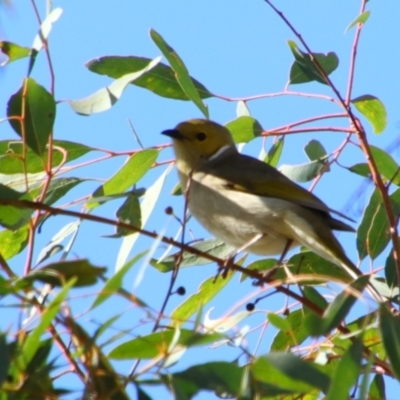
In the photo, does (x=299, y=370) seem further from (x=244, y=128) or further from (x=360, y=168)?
(x=360, y=168)

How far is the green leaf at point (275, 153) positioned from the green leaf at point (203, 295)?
62 centimetres

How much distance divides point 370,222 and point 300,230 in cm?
43

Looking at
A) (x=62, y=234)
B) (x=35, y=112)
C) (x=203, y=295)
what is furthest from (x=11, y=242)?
(x=35, y=112)

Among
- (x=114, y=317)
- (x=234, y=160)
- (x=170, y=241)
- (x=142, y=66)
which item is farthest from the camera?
(x=234, y=160)

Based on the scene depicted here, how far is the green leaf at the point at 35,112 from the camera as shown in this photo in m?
2.83

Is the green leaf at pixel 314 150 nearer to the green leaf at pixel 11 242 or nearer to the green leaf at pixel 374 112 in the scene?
the green leaf at pixel 374 112

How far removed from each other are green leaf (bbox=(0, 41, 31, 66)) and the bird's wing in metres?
1.45

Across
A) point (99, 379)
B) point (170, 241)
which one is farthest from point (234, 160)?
point (99, 379)

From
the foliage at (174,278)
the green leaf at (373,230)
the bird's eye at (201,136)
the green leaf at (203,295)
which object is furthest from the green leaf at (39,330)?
the bird's eye at (201,136)

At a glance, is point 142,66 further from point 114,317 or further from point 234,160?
point 114,317

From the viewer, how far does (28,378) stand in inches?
80.7

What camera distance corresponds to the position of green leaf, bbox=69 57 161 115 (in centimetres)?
314

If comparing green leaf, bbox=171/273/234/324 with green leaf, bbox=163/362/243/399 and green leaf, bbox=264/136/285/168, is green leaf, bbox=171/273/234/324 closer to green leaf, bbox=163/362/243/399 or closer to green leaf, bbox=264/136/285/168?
green leaf, bbox=264/136/285/168

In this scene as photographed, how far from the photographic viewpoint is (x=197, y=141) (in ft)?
16.1
